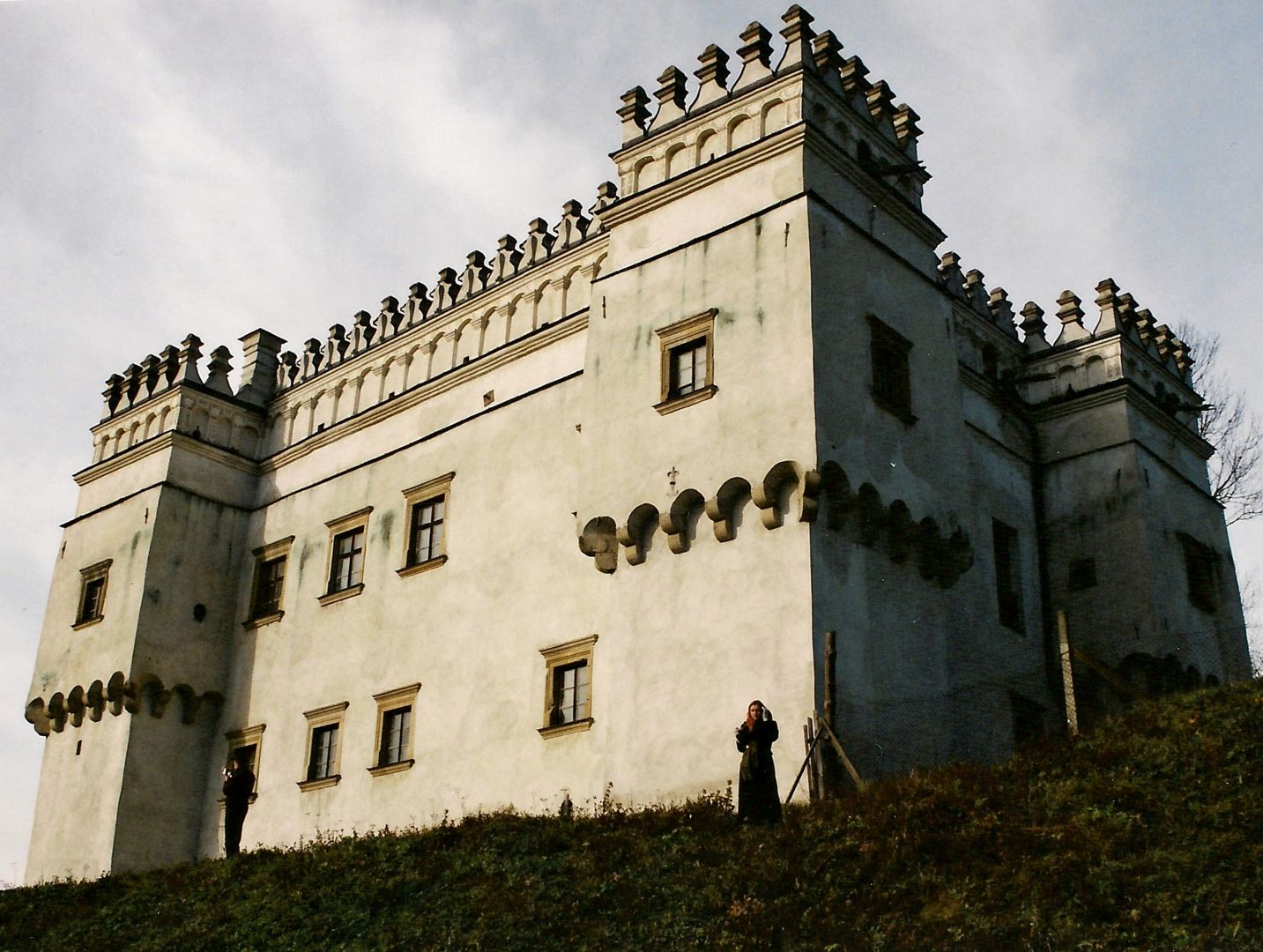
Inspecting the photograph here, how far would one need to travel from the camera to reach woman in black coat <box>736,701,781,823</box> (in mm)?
16188

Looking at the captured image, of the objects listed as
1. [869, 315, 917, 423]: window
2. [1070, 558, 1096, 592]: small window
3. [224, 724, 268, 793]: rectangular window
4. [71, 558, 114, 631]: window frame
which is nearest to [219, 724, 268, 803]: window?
[224, 724, 268, 793]: rectangular window

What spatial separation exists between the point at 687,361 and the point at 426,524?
654 cm

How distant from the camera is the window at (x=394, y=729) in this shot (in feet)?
77.9

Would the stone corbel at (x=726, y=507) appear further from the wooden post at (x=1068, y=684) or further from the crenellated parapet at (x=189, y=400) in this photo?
the crenellated parapet at (x=189, y=400)

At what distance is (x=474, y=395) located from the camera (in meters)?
25.7

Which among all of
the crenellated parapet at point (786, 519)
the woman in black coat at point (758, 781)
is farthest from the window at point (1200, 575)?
the woman in black coat at point (758, 781)

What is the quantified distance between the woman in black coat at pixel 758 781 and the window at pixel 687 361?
5.50 metres

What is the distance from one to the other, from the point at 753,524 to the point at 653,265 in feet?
15.2

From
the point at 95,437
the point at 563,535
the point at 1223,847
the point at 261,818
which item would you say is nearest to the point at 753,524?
the point at 563,535

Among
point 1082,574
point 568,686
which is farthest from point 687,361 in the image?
point 1082,574

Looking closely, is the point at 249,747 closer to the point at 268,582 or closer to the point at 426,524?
the point at 268,582

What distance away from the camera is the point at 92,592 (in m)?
28.2

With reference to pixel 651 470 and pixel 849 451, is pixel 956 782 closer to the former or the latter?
pixel 849 451

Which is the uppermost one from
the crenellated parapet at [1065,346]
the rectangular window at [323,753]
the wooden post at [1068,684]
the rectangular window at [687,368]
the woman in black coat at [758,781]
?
the crenellated parapet at [1065,346]
